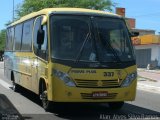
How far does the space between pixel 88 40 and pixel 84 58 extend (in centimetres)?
56

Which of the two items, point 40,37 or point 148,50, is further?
point 148,50

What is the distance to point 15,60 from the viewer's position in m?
18.1

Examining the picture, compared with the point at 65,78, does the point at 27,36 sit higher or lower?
higher

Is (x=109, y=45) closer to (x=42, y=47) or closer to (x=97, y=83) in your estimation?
(x=97, y=83)

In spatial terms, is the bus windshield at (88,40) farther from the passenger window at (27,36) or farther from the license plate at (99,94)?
the passenger window at (27,36)

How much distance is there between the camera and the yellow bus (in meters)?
11.8

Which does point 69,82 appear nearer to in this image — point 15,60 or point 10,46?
point 15,60

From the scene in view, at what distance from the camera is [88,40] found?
40.6ft

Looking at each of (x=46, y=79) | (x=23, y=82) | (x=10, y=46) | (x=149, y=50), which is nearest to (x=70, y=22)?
(x=46, y=79)

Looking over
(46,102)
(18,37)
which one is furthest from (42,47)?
(18,37)

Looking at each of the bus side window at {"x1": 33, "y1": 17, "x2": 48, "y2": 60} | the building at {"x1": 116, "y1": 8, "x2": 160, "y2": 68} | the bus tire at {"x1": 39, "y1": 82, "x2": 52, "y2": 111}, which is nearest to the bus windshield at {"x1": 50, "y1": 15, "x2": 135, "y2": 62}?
the bus side window at {"x1": 33, "y1": 17, "x2": 48, "y2": 60}

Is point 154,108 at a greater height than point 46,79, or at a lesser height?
lesser

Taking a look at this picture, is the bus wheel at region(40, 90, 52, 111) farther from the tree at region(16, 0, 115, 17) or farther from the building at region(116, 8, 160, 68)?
the building at region(116, 8, 160, 68)

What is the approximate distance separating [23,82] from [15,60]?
210 centimetres
